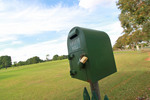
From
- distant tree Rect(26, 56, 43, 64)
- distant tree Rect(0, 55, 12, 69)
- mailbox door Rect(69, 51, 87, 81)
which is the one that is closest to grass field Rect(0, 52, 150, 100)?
mailbox door Rect(69, 51, 87, 81)

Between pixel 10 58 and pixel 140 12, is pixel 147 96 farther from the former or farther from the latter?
pixel 10 58

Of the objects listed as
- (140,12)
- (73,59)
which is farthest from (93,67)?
(140,12)

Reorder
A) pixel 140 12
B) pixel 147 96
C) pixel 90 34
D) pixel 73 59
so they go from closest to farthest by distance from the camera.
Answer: pixel 90 34, pixel 73 59, pixel 147 96, pixel 140 12

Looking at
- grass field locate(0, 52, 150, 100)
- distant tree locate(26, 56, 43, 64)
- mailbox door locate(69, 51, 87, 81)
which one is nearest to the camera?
mailbox door locate(69, 51, 87, 81)

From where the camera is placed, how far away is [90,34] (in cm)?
132

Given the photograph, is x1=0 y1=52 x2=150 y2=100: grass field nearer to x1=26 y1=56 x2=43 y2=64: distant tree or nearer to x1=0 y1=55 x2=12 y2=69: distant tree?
x1=26 y1=56 x2=43 y2=64: distant tree

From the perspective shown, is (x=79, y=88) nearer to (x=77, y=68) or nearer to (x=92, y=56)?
(x=77, y=68)

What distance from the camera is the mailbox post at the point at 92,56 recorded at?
1.21 meters

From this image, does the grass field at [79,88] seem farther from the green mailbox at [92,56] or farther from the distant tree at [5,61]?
the distant tree at [5,61]

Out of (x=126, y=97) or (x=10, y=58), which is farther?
(x=10, y=58)

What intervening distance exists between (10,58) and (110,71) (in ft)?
332

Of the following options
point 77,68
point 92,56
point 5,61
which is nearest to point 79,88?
point 77,68

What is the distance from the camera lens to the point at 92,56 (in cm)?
122

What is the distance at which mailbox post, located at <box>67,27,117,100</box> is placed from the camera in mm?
1207
